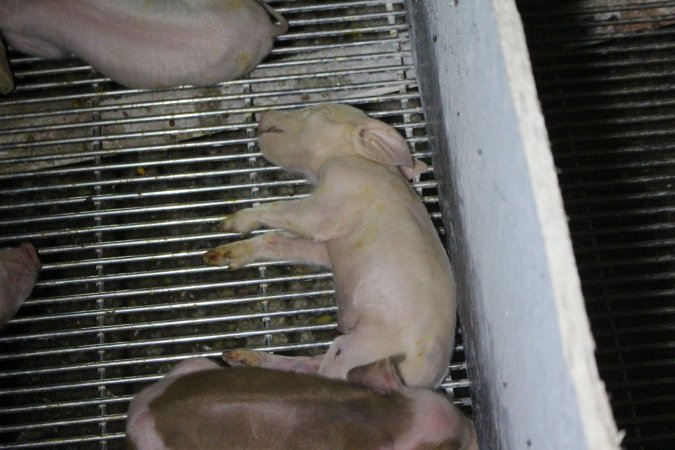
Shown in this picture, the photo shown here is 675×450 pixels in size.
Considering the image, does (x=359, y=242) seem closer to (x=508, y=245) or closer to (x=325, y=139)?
(x=325, y=139)

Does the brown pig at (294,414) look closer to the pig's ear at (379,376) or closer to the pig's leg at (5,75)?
the pig's ear at (379,376)

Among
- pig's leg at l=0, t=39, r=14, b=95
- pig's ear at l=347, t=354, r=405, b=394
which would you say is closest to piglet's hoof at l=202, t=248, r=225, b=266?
pig's ear at l=347, t=354, r=405, b=394

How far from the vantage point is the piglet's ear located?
209 cm

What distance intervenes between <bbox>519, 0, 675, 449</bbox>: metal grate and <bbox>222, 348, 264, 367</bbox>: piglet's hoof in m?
0.93

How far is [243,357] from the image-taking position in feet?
6.91

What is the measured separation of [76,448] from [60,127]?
40.7 inches

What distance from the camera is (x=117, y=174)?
2.70 m

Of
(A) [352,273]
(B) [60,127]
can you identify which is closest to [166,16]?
(B) [60,127]

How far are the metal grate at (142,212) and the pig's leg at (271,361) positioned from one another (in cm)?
7

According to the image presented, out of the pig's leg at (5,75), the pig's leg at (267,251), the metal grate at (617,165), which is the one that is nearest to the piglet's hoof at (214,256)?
the pig's leg at (267,251)

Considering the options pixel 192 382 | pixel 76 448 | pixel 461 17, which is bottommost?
pixel 76 448

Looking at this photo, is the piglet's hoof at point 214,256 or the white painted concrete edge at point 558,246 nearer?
the white painted concrete edge at point 558,246

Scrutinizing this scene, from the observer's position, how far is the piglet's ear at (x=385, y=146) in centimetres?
209

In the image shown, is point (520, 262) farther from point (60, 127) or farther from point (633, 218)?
point (60, 127)
